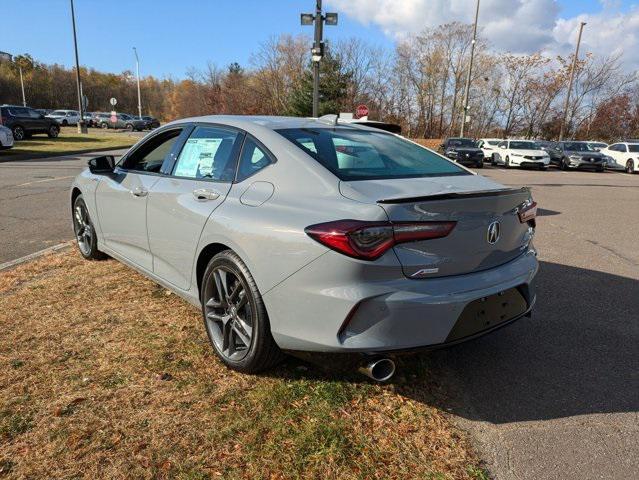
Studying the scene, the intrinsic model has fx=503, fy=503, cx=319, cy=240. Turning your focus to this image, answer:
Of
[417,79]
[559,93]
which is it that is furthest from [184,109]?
[559,93]

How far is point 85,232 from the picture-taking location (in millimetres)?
5211

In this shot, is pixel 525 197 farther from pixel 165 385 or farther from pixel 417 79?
pixel 417 79

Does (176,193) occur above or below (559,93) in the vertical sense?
below

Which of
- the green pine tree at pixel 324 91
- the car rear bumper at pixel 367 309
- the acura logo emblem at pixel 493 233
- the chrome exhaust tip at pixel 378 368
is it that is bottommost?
the chrome exhaust tip at pixel 378 368

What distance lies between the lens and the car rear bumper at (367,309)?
238cm

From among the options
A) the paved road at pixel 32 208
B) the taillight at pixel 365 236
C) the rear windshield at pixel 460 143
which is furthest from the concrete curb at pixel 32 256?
the rear windshield at pixel 460 143

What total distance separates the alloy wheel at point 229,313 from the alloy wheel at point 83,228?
8.12 feet

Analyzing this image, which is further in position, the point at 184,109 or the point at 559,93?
the point at 184,109

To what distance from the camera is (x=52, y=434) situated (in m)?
2.44

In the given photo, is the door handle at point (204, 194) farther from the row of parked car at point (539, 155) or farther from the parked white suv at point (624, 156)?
the parked white suv at point (624, 156)

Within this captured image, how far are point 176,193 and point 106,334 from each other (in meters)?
1.11

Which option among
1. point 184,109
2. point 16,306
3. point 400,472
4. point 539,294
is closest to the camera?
point 400,472

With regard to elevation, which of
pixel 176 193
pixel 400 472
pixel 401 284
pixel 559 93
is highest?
pixel 559 93

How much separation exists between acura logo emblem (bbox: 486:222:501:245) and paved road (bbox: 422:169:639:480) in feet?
3.07
